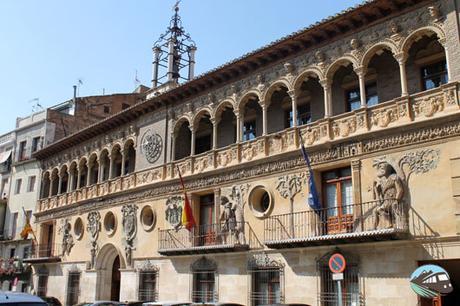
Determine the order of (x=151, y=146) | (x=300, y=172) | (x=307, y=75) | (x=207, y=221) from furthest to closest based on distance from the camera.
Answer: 1. (x=151, y=146)
2. (x=207, y=221)
3. (x=307, y=75)
4. (x=300, y=172)

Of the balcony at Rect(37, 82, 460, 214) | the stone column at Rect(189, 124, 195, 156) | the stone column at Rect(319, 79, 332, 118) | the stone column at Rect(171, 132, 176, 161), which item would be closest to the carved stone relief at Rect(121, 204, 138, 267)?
the balcony at Rect(37, 82, 460, 214)

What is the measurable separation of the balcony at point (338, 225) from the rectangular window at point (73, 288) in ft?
49.0

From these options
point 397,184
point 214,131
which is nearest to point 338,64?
point 397,184

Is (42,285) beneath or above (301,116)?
beneath

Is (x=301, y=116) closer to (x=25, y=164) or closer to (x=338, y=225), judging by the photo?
(x=338, y=225)

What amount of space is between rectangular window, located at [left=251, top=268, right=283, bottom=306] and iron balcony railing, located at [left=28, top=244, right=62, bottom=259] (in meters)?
16.6

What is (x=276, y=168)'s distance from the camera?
746 inches

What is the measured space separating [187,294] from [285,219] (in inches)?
230

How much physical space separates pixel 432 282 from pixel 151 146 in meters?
16.8

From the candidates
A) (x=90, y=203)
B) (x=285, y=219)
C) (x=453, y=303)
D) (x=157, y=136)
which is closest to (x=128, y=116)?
(x=157, y=136)

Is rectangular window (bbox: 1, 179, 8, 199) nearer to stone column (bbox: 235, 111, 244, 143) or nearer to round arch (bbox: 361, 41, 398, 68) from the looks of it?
stone column (bbox: 235, 111, 244, 143)

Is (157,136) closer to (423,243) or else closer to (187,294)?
(187,294)

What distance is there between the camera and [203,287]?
2081 cm

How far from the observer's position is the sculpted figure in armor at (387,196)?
15.2 metres
